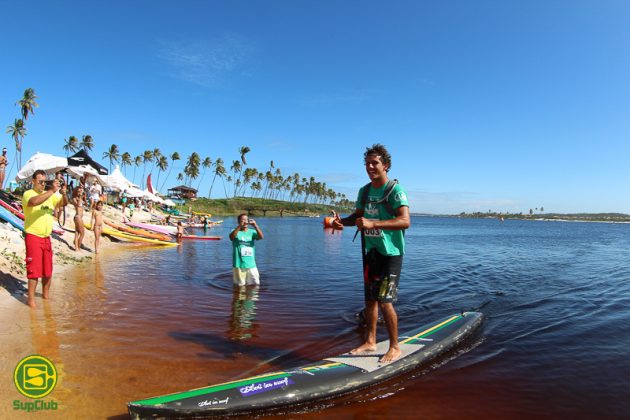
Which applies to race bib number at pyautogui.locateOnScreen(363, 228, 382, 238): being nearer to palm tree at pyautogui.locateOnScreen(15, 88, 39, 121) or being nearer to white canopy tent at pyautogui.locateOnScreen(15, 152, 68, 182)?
white canopy tent at pyautogui.locateOnScreen(15, 152, 68, 182)

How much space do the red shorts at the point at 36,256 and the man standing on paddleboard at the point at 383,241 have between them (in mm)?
5602

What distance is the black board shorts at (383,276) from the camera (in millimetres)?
4715

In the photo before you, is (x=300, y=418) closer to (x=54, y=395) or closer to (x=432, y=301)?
(x=54, y=395)

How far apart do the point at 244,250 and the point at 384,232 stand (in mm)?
5682

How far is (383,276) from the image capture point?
4738 millimetres

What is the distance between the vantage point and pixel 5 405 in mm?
3670

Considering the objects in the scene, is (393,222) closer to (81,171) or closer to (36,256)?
(36,256)

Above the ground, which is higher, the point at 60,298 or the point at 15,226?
the point at 15,226

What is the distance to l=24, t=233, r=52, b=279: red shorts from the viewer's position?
6.68 m

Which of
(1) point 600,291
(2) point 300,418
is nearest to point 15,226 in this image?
(2) point 300,418

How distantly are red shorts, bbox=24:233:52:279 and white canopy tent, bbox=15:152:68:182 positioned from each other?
14.6 metres

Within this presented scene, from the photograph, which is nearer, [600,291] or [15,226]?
[15,226]

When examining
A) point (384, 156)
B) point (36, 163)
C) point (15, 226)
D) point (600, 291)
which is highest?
point (36, 163)

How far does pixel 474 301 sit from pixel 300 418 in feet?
26.1
